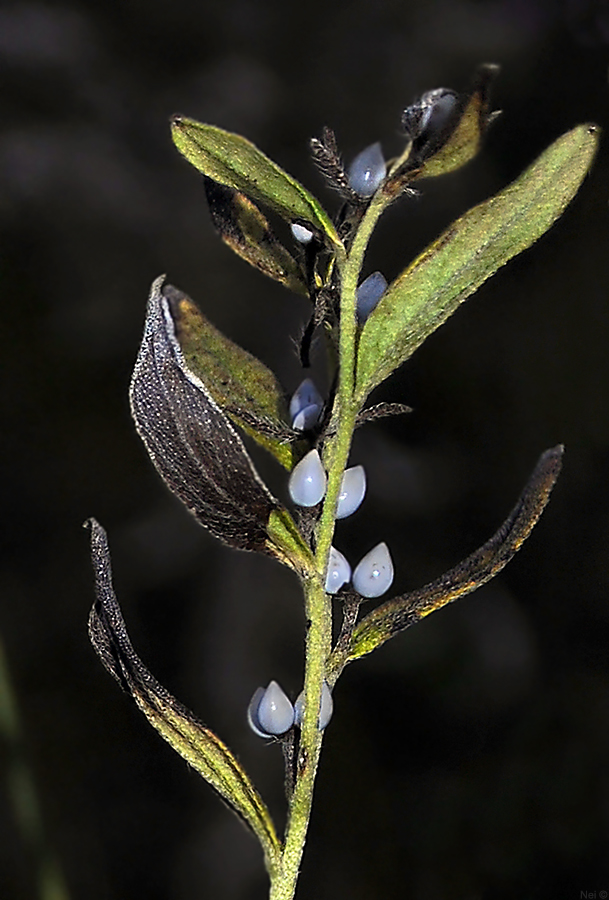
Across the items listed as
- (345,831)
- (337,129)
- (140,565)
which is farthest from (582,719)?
(337,129)

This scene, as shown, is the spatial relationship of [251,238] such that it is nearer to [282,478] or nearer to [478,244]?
[478,244]

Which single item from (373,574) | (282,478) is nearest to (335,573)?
(373,574)

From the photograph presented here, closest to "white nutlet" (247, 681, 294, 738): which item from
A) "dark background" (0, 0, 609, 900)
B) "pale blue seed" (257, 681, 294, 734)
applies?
"pale blue seed" (257, 681, 294, 734)

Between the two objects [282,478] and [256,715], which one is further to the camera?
[282,478]

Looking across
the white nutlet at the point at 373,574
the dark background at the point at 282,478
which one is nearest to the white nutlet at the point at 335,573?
the white nutlet at the point at 373,574

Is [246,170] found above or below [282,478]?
above

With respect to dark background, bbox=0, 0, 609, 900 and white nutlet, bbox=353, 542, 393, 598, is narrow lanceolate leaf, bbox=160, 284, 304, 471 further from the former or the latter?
dark background, bbox=0, 0, 609, 900
